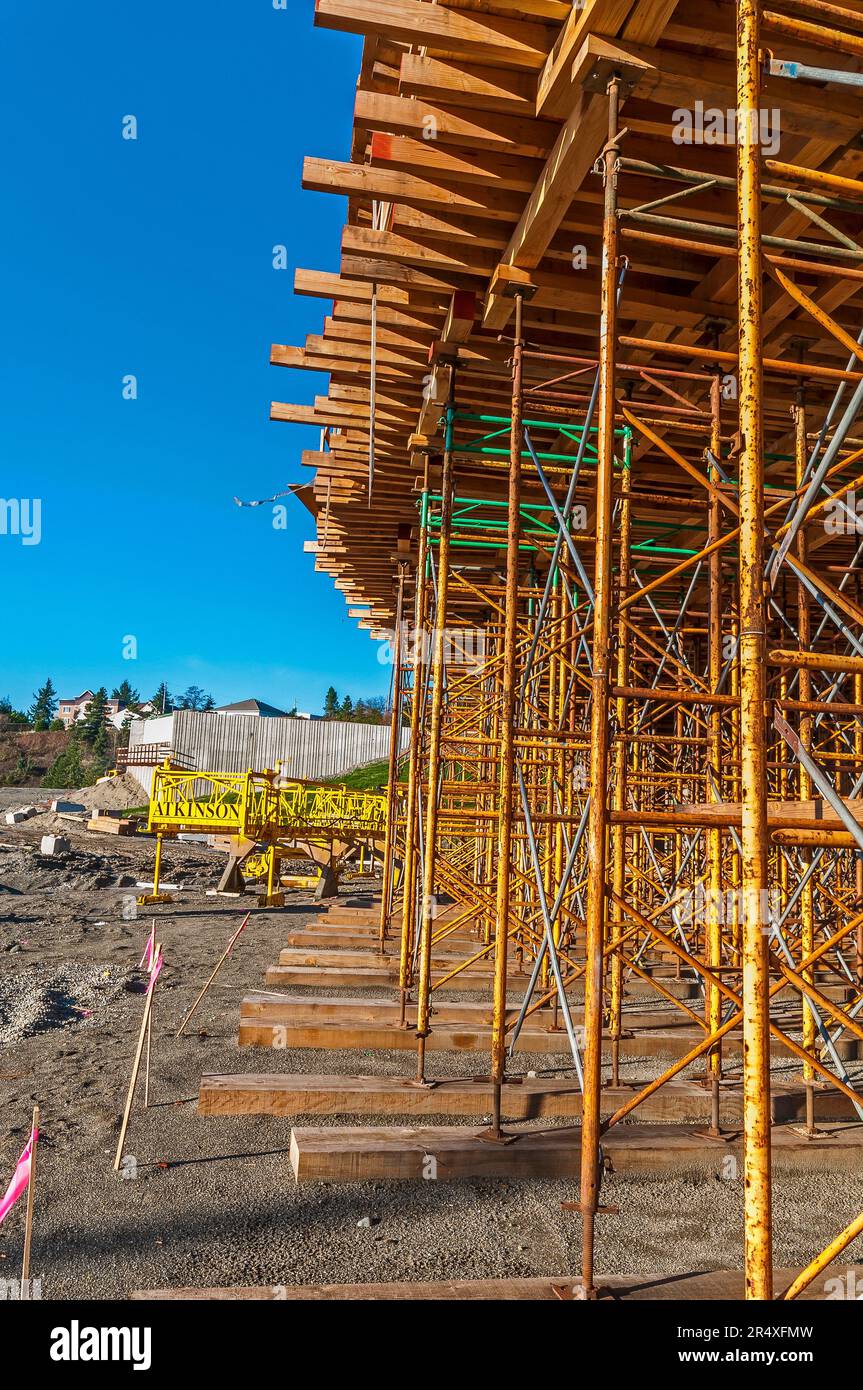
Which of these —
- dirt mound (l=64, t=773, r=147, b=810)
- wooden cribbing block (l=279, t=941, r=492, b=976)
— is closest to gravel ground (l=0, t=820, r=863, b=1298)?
wooden cribbing block (l=279, t=941, r=492, b=976)

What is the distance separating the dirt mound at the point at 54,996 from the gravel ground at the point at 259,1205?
0.50 metres

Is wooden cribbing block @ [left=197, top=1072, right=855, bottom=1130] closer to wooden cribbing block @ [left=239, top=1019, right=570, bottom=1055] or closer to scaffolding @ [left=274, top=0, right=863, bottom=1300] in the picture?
scaffolding @ [left=274, top=0, right=863, bottom=1300]

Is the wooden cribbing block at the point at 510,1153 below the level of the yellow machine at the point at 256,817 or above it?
below

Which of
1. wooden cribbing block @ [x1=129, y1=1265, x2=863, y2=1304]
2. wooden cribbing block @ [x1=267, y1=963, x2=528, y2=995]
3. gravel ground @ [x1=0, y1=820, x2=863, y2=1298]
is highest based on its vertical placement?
wooden cribbing block @ [x1=129, y1=1265, x2=863, y2=1304]

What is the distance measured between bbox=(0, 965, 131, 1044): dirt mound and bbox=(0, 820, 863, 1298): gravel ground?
0.50 meters

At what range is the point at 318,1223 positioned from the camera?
5.03 meters

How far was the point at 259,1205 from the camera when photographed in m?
5.25

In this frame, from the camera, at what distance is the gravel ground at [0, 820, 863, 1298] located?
4.55 meters

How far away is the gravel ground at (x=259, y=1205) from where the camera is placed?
4551 millimetres

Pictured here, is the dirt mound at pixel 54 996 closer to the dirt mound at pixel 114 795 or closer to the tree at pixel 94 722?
the dirt mound at pixel 114 795

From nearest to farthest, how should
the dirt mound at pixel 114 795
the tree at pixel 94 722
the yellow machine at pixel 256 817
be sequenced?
the yellow machine at pixel 256 817
the dirt mound at pixel 114 795
the tree at pixel 94 722

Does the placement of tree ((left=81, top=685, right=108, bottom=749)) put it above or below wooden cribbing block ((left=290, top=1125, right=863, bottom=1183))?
above

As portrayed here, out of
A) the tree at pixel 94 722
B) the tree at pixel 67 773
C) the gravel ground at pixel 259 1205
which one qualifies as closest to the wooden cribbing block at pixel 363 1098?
the gravel ground at pixel 259 1205

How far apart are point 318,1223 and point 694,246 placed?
5.59 m
